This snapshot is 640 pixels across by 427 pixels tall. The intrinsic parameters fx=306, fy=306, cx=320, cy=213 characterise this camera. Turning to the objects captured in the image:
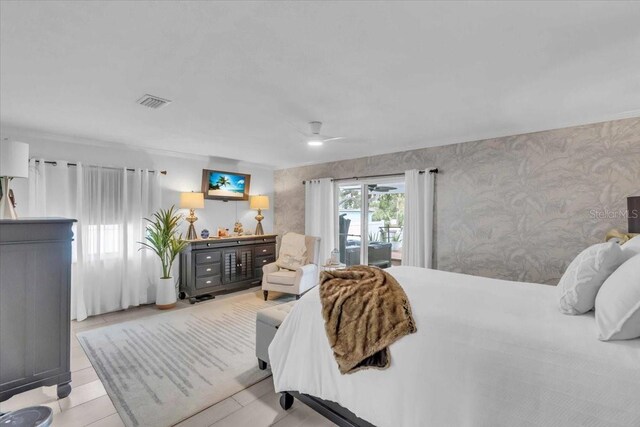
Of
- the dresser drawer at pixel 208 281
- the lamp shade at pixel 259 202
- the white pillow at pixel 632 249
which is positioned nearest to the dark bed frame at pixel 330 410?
the white pillow at pixel 632 249

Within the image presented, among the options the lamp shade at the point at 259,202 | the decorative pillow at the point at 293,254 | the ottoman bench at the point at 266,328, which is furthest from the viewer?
the lamp shade at the point at 259,202

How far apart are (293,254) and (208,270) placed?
138 centimetres

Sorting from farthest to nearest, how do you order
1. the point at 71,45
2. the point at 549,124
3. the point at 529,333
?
the point at 549,124 → the point at 71,45 → the point at 529,333

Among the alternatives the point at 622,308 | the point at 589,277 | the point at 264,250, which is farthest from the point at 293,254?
the point at 622,308

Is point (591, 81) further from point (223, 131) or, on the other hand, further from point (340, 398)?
point (223, 131)

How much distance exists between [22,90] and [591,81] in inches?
173

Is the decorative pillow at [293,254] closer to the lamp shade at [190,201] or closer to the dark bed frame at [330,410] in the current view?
the lamp shade at [190,201]

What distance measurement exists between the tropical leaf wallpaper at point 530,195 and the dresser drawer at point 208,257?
3285 millimetres

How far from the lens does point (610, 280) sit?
1.43m

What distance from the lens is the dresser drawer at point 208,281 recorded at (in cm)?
479

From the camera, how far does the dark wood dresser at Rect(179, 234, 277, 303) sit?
188 inches

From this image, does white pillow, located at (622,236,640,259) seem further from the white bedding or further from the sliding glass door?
the sliding glass door

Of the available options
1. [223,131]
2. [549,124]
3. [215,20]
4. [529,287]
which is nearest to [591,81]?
[549,124]

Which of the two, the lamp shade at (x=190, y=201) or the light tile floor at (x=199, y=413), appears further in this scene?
the lamp shade at (x=190, y=201)
